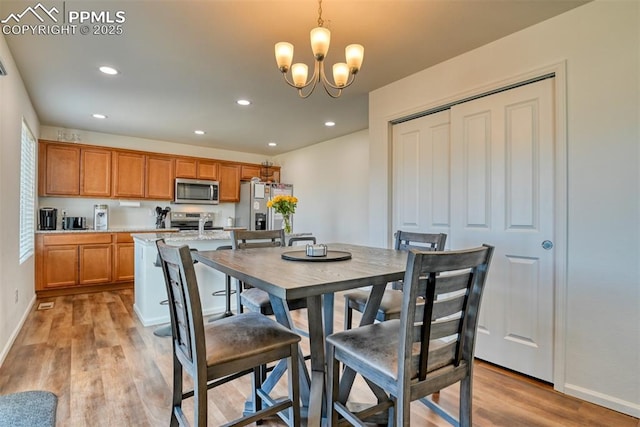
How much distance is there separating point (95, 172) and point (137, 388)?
3944mm

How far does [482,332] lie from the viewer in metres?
2.47

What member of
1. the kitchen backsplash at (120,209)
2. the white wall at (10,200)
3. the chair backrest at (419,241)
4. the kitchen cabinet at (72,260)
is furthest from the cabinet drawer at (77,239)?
the chair backrest at (419,241)

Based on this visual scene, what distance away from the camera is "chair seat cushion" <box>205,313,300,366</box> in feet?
4.09

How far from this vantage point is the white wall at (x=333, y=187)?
488 centimetres

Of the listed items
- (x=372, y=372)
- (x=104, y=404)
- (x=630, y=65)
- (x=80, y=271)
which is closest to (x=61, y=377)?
(x=104, y=404)

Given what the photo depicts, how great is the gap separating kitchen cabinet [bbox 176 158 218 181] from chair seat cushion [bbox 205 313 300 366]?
463cm

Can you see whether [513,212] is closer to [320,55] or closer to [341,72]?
[341,72]

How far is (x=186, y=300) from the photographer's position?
1.18m

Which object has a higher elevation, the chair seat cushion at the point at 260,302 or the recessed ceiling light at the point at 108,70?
the recessed ceiling light at the point at 108,70

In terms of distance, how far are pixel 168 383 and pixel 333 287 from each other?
1.64 m

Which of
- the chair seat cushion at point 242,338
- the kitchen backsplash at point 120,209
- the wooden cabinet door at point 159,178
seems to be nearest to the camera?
the chair seat cushion at point 242,338

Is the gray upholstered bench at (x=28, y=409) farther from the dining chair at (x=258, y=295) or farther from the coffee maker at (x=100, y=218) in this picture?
the coffee maker at (x=100, y=218)

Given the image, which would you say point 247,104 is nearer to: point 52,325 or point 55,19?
point 55,19

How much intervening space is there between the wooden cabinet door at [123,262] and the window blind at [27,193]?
0.95 m
